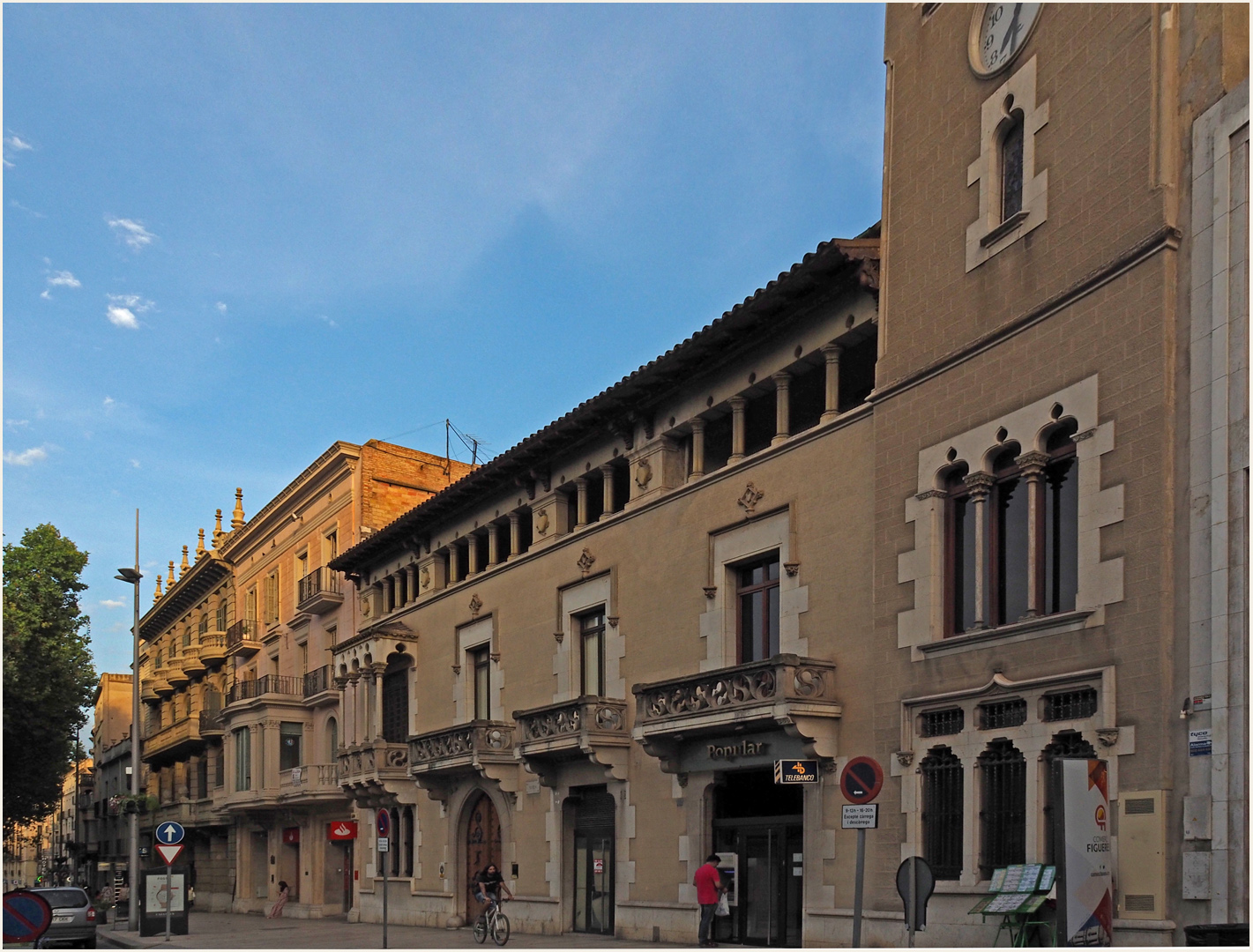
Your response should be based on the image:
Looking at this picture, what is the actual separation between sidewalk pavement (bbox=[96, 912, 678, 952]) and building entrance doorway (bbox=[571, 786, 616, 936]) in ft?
1.26

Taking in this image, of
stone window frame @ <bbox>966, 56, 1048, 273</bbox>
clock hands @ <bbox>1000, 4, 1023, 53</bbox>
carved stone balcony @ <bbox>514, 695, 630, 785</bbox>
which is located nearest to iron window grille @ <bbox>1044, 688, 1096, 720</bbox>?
stone window frame @ <bbox>966, 56, 1048, 273</bbox>

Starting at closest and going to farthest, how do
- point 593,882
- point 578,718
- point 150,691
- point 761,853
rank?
point 761,853
point 578,718
point 593,882
point 150,691

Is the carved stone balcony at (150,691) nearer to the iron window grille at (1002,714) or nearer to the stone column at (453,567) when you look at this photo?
the stone column at (453,567)

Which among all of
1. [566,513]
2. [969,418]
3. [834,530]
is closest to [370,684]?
[566,513]

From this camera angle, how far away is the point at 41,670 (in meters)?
38.0

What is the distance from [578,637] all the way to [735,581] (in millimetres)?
5791

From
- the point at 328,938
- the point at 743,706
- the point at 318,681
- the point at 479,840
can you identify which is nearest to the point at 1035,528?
the point at 743,706

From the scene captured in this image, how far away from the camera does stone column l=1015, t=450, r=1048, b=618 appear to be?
16172 millimetres

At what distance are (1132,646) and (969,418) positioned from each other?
13.4 feet

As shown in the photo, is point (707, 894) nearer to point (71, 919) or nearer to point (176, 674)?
point (71, 919)

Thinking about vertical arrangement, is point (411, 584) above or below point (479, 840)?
above

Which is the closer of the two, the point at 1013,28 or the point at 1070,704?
the point at 1070,704

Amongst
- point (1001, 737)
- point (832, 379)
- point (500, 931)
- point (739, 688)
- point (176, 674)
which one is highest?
point (832, 379)

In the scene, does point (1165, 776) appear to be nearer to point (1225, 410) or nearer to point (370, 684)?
point (1225, 410)
